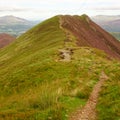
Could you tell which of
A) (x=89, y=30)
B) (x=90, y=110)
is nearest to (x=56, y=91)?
(x=90, y=110)

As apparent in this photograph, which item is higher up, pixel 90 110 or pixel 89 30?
pixel 90 110

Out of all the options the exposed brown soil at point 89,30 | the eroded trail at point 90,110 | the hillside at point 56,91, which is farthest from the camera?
the exposed brown soil at point 89,30

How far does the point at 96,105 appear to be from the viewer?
17266mm

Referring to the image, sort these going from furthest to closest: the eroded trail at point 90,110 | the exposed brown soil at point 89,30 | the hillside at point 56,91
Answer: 1. the exposed brown soil at point 89,30
2. the hillside at point 56,91
3. the eroded trail at point 90,110

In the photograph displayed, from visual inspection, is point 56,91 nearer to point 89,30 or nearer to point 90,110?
→ point 90,110

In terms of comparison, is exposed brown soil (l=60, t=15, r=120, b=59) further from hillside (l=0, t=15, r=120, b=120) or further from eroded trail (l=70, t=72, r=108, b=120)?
eroded trail (l=70, t=72, r=108, b=120)

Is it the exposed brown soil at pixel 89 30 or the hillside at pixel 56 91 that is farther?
the exposed brown soil at pixel 89 30

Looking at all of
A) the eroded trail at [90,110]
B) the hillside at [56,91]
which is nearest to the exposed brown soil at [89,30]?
the hillside at [56,91]

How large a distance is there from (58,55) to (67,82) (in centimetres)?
2029

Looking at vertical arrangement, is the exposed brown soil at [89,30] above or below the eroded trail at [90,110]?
below

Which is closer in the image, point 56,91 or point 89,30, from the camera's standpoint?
point 56,91

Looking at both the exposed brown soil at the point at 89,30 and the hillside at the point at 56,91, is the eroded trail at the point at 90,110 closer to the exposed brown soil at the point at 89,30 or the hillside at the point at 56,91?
the hillside at the point at 56,91

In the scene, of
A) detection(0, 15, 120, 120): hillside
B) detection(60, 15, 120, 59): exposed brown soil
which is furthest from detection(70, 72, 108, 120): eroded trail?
detection(60, 15, 120, 59): exposed brown soil

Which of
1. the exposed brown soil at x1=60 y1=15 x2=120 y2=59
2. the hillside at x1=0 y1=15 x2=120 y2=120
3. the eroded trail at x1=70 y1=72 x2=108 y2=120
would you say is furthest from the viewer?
the exposed brown soil at x1=60 y1=15 x2=120 y2=59
